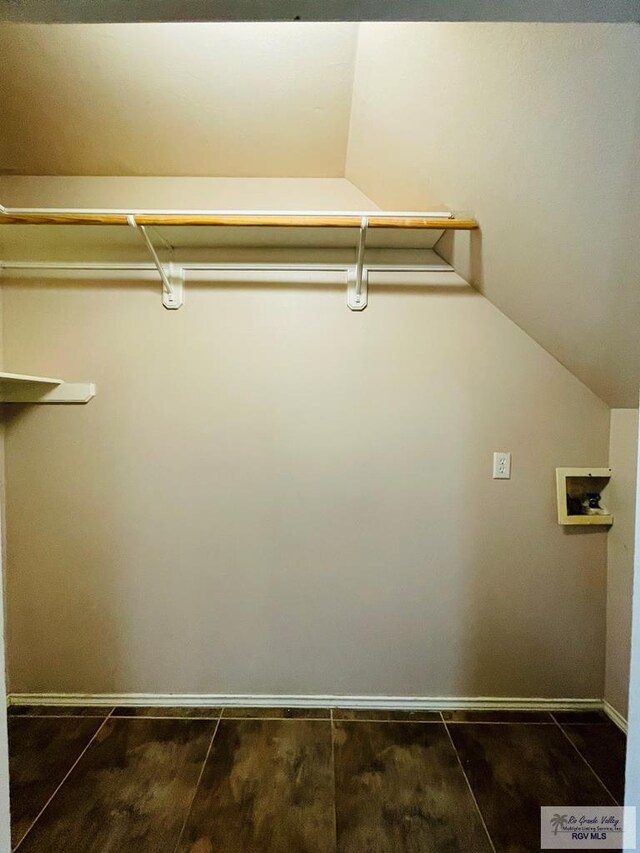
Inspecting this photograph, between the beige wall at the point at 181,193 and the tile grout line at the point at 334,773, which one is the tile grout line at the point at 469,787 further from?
the beige wall at the point at 181,193

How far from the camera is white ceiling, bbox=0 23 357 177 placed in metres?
1.16

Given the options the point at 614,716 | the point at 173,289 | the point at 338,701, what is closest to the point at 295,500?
the point at 338,701

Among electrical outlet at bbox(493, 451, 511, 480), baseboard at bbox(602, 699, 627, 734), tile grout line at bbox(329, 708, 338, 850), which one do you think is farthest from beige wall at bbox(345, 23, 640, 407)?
tile grout line at bbox(329, 708, 338, 850)

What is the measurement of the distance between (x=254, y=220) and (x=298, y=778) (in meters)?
2.00

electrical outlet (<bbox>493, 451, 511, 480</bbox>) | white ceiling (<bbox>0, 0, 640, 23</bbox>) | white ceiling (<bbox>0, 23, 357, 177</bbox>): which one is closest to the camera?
white ceiling (<bbox>0, 0, 640, 23</bbox>)

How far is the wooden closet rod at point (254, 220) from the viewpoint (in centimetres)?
140

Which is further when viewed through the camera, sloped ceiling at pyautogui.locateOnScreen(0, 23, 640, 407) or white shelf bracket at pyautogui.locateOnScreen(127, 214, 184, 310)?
white shelf bracket at pyautogui.locateOnScreen(127, 214, 184, 310)

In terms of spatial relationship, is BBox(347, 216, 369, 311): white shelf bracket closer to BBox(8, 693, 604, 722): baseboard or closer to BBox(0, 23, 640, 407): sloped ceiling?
BBox(0, 23, 640, 407): sloped ceiling

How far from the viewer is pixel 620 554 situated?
1.68 m

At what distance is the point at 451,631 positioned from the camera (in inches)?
69.2

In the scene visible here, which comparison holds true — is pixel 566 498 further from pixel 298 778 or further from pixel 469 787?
pixel 298 778

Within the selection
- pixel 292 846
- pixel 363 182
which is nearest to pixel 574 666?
pixel 292 846

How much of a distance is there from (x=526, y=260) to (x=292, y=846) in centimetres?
200

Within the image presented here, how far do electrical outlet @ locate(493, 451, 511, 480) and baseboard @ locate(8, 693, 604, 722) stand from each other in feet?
3.20
